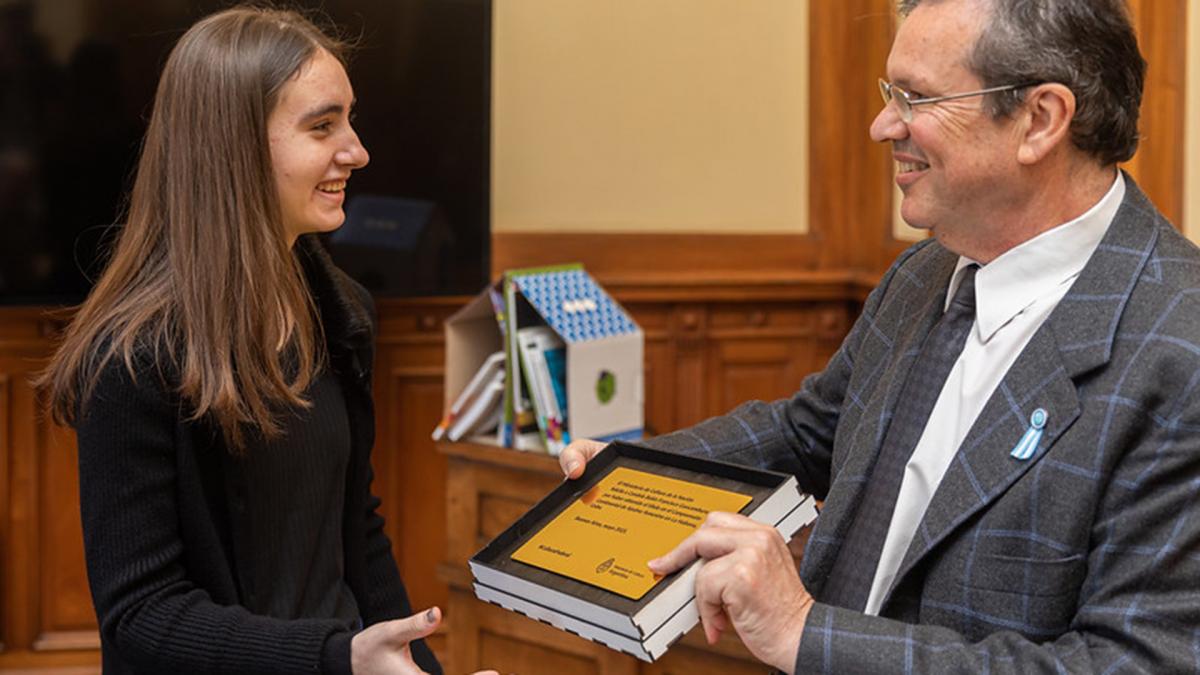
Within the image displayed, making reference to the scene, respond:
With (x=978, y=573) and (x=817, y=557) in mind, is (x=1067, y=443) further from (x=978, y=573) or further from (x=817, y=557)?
(x=817, y=557)

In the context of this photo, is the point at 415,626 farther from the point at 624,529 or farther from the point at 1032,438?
the point at 1032,438

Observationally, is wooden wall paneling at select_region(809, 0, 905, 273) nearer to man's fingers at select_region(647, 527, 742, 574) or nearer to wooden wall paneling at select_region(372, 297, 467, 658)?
wooden wall paneling at select_region(372, 297, 467, 658)

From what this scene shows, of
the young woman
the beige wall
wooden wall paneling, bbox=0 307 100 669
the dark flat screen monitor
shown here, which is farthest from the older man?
wooden wall paneling, bbox=0 307 100 669

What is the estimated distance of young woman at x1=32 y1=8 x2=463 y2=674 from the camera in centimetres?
161

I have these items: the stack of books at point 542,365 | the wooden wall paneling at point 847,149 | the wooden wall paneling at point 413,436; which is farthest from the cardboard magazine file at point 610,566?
the wooden wall paneling at point 847,149

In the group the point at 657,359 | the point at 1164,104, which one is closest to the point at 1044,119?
the point at 1164,104

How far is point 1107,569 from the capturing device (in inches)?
52.1

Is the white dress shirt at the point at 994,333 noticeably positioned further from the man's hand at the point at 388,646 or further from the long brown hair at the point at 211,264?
the long brown hair at the point at 211,264

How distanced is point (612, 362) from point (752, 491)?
180 centimetres

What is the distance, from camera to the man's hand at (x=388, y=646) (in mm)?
1545

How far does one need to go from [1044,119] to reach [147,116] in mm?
2580

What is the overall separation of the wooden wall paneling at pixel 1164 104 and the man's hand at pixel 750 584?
191cm

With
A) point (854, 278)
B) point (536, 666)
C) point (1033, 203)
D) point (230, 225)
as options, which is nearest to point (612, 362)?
point (536, 666)

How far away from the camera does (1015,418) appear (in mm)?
1411
